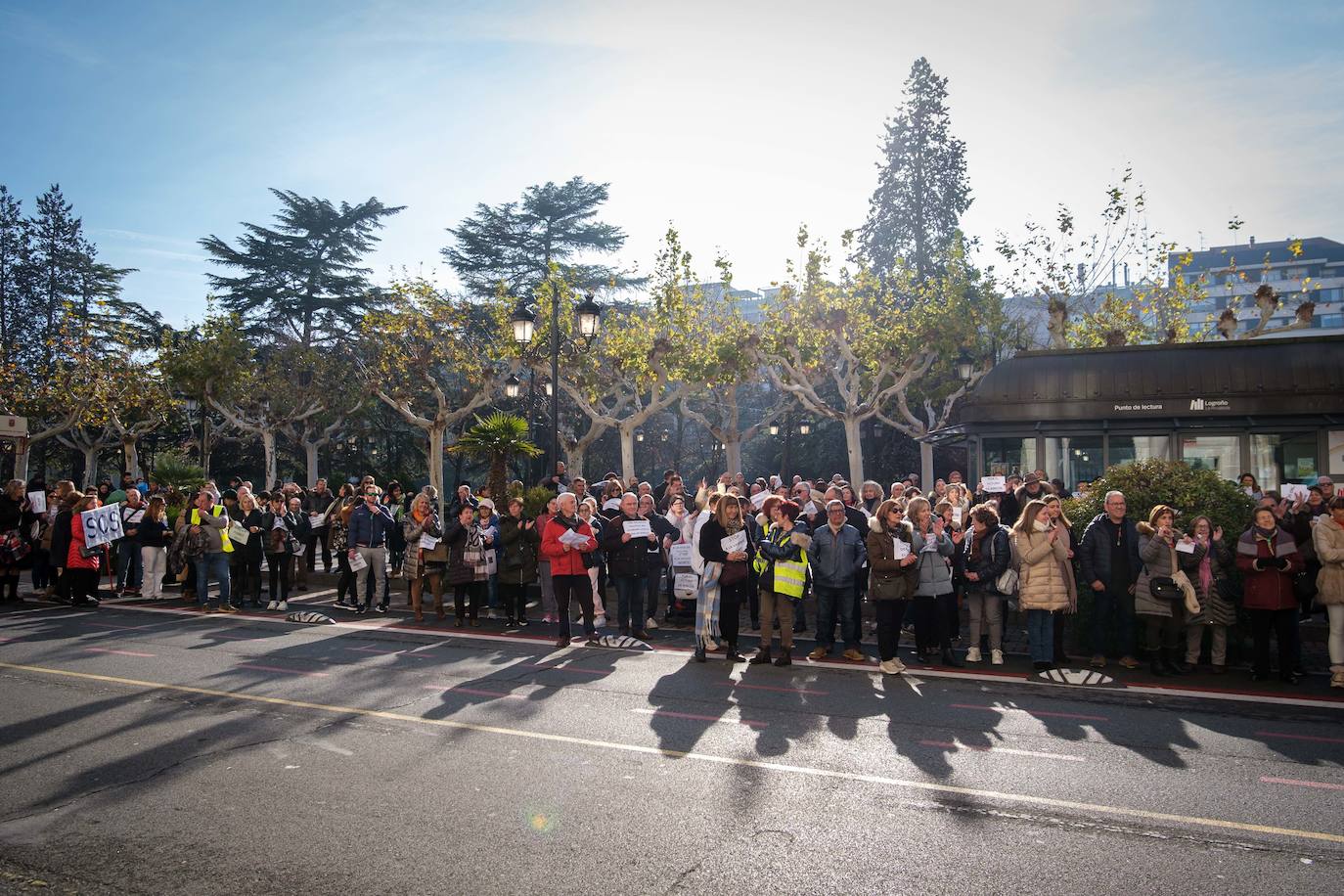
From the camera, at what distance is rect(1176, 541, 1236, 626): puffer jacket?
931 cm

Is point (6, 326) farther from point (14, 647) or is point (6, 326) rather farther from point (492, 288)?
point (14, 647)

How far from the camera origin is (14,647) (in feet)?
35.2

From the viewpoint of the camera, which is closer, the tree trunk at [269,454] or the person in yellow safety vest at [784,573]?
the person in yellow safety vest at [784,573]

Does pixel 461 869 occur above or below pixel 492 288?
below

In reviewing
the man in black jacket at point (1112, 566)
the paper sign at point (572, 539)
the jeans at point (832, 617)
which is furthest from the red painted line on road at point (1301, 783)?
the paper sign at point (572, 539)

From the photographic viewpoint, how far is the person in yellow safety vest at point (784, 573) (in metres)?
9.60

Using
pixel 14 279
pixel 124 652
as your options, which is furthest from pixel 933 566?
pixel 14 279

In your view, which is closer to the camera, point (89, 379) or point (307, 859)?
point (307, 859)

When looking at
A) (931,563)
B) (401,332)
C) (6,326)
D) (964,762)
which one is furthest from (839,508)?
(6,326)

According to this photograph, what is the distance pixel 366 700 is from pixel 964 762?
5.17 meters

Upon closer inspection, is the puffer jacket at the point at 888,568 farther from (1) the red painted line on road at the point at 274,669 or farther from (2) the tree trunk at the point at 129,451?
(2) the tree trunk at the point at 129,451

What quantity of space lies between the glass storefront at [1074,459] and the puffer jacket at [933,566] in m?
8.70

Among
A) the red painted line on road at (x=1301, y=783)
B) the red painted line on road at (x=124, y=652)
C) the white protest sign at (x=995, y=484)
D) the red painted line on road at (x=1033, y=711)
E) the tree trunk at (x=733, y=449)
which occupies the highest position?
the tree trunk at (x=733, y=449)

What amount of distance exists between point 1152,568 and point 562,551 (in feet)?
21.4
